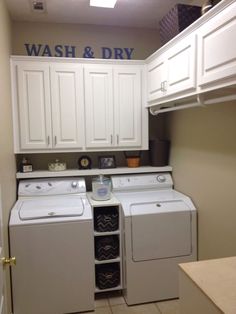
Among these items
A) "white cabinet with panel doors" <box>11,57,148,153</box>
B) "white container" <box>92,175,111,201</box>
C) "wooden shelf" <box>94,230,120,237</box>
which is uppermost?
"white cabinet with panel doors" <box>11,57,148,153</box>

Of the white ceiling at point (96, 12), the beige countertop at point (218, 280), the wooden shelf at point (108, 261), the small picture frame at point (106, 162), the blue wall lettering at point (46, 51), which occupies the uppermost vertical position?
the white ceiling at point (96, 12)

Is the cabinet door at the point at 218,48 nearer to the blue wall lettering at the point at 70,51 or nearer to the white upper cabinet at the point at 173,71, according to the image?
the white upper cabinet at the point at 173,71

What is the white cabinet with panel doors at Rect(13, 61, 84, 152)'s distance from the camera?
2703mm

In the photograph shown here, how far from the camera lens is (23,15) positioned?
111 inches

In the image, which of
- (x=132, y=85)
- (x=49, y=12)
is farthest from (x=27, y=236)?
(x=49, y=12)

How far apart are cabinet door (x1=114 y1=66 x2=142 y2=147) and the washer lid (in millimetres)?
809

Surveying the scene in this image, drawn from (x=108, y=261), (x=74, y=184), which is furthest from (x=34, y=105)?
(x=108, y=261)

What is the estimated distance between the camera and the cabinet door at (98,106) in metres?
2.83

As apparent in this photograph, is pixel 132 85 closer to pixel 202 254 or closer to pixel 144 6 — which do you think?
pixel 144 6

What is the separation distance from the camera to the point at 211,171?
2312 mm

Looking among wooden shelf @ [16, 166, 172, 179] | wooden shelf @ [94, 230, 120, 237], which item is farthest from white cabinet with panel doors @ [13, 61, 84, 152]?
wooden shelf @ [94, 230, 120, 237]

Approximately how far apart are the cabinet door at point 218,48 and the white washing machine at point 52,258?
1.48m

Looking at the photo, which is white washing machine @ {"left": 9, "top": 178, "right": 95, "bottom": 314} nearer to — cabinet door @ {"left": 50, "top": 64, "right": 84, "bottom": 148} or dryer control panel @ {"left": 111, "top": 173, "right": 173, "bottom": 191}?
dryer control panel @ {"left": 111, "top": 173, "right": 173, "bottom": 191}

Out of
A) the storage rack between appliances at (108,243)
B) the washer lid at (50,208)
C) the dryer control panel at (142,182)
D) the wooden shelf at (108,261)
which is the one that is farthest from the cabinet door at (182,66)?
the wooden shelf at (108,261)
